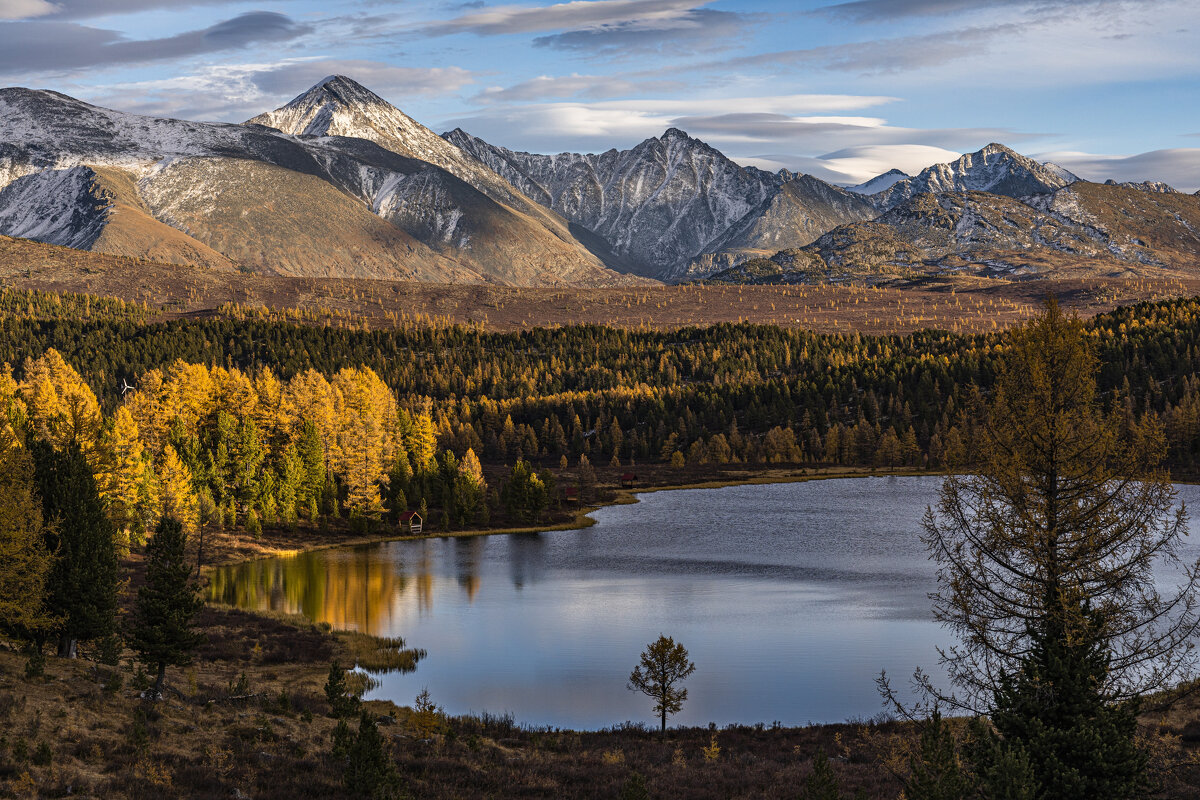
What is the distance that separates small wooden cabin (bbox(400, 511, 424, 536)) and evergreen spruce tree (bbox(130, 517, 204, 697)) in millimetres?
73168

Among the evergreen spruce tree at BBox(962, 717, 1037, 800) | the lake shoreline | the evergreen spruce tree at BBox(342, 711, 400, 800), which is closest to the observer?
the evergreen spruce tree at BBox(962, 717, 1037, 800)

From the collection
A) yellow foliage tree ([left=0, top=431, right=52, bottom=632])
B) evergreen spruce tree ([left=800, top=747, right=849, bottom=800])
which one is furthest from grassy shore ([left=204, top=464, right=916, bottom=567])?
evergreen spruce tree ([left=800, top=747, right=849, bottom=800])

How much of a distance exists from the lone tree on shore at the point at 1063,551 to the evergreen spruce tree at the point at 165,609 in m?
30.3

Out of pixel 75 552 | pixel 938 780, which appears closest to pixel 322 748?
pixel 75 552

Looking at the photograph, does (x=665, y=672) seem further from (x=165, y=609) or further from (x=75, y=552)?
(x=75, y=552)

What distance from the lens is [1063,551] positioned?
25.3 metres

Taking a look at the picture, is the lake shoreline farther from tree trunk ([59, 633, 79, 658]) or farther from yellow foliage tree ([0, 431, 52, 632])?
yellow foliage tree ([0, 431, 52, 632])

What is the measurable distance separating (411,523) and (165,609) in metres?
75.5

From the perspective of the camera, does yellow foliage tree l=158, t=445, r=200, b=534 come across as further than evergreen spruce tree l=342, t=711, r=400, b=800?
Yes

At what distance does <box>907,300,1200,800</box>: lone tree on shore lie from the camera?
22.9 meters

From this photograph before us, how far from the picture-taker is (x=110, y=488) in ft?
267

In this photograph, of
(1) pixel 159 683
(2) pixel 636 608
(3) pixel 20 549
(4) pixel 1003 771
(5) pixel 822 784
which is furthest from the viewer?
(2) pixel 636 608

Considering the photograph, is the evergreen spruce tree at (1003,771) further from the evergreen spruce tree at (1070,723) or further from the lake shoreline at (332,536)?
the lake shoreline at (332,536)

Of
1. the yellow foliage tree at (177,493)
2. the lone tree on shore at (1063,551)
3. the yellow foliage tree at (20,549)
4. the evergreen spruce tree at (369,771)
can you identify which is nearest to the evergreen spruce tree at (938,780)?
the lone tree on shore at (1063,551)
